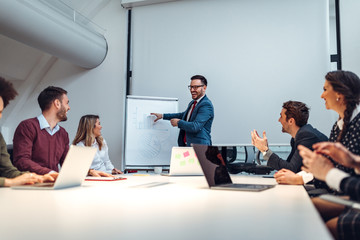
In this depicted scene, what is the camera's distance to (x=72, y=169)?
175 centimetres

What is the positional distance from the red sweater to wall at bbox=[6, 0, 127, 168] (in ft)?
8.37

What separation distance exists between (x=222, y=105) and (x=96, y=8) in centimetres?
255

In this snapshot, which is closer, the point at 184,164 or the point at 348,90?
the point at 348,90

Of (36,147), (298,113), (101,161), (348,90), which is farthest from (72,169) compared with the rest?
(101,161)

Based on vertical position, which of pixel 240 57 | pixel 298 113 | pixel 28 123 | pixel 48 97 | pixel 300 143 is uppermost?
pixel 240 57

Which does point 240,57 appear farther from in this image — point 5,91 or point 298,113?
point 5,91

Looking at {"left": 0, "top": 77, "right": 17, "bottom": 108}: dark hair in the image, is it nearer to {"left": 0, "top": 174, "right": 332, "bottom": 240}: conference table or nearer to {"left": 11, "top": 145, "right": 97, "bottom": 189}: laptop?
{"left": 11, "top": 145, "right": 97, "bottom": 189}: laptop

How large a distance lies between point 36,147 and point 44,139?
83mm

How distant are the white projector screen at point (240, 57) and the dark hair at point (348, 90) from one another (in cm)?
279

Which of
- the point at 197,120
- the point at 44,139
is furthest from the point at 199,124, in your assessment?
the point at 44,139

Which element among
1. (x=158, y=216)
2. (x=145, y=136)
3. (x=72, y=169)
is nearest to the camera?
(x=158, y=216)

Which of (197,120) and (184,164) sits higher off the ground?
(197,120)

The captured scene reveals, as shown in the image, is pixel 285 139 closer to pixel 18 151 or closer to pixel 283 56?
pixel 283 56

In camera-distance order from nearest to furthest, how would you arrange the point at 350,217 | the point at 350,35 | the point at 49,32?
the point at 350,217
the point at 49,32
the point at 350,35
